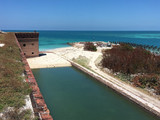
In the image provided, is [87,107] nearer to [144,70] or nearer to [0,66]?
[0,66]

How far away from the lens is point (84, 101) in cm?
1071

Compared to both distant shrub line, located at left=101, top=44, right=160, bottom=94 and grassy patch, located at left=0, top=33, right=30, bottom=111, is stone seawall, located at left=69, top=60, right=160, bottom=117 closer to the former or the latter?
distant shrub line, located at left=101, top=44, right=160, bottom=94

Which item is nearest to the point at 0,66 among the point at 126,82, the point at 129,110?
the point at 129,110

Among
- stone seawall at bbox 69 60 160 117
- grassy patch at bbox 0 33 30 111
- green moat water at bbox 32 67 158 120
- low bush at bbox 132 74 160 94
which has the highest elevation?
grassy patch at bbox 0 33 30 111

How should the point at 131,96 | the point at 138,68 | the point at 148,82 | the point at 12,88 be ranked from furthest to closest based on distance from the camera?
the point at 138,68 < the point at 148,82 < the point at 131,96 < the point at 12,88

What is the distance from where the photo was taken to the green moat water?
355 inches

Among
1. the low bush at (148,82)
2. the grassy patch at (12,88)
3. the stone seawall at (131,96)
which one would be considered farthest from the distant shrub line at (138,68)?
the grassy patch at (12,88)

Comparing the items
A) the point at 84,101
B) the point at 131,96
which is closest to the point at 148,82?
the point at 131,96

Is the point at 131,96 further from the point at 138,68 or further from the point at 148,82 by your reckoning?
the point at 138,68

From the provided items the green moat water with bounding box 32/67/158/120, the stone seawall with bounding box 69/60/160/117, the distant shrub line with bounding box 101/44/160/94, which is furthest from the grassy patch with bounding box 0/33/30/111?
the distant shrub line with bounding box 101/44/160/94

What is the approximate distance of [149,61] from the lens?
15.9 metres

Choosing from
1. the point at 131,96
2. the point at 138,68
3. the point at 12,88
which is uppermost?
the point at 12,88

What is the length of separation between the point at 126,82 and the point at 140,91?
2.01 m

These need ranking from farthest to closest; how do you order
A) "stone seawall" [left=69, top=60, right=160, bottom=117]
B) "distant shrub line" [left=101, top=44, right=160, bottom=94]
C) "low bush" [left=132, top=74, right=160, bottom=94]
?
"distant shrub line" [left=101, top=44, right=160, bottom=94] < "low bush" [left=132, top=74, right=160, bottom=94] < "stone seawall" [left=69, top=60, right=160, bottom=117]
